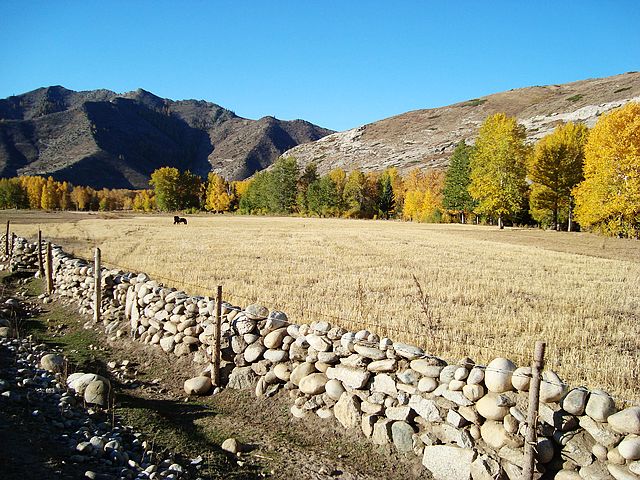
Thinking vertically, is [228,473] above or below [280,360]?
below

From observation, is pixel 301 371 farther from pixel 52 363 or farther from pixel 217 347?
pixel 52 363

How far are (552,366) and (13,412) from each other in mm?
9273

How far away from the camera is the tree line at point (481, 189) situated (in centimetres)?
3712

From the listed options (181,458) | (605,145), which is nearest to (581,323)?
(181,458)

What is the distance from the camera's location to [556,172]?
164ft

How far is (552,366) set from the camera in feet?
24.1

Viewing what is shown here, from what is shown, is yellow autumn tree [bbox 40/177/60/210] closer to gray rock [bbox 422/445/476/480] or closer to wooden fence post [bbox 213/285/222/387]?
wooden fence post [bbox 213/285/222/387]

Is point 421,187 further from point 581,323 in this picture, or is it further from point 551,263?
point 581,323

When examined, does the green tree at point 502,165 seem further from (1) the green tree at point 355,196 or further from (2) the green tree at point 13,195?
(2) the green tree at point 13,195

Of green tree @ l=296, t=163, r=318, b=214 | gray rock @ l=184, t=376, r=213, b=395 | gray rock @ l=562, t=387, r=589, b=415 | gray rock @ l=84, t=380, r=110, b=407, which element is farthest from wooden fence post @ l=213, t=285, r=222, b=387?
green tree @ l=296, t=163, r=318, b=214

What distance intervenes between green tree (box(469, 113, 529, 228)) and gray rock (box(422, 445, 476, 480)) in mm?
50651

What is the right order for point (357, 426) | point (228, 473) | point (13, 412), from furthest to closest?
point (357, 426)
point (13, 412)
point (228, 473)

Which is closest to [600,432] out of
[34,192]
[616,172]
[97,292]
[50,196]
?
[97,292]

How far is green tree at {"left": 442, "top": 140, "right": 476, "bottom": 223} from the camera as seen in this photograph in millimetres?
66625
